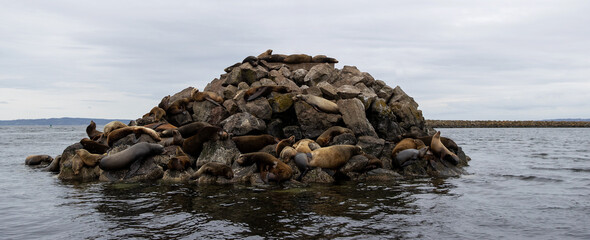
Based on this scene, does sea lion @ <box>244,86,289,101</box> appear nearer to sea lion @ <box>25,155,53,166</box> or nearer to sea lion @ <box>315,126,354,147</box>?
sea lion @ <box>315,126,354,147</box>

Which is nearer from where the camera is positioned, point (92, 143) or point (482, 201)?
point (482, 201)

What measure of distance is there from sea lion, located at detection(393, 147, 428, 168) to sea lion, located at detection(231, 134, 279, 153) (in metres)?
4.71

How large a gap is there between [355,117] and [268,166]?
5.60 meters

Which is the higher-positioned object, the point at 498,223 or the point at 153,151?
the point at 153,151

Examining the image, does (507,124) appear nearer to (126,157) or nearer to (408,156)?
(408,156)

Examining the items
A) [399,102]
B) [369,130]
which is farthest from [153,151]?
[399,102]

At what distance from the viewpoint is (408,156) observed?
1561cm

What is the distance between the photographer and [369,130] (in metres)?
17.9

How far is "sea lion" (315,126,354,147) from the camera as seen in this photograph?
53.8 ft

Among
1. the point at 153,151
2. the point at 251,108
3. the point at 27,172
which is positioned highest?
the point at 251,108

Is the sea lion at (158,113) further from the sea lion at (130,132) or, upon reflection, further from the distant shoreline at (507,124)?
the distant shoreline at (507,124)

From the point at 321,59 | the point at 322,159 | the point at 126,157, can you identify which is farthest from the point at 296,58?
the point at 126,157

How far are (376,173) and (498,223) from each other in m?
6.07

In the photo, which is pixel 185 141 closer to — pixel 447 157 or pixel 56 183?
pixel 56 183
